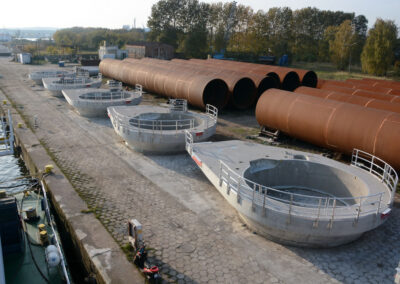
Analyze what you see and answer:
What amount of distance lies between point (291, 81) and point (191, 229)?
23555 millimetres

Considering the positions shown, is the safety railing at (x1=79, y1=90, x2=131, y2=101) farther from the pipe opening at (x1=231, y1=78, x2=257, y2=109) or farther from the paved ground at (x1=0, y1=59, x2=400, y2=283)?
the paved ground at (x1=0, y1=59, x2=400, y2=283)

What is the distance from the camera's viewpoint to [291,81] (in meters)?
30.4

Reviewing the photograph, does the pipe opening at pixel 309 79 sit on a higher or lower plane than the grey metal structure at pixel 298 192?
higher

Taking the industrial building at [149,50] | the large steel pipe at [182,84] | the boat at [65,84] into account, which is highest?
the industrial building at [149,50]

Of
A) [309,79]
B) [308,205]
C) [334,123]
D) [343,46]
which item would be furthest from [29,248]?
[343,46]

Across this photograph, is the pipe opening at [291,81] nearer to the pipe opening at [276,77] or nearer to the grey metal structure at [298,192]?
the pipe opening at [276,77]

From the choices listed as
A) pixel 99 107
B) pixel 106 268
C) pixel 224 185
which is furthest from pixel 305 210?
pixel 99 107

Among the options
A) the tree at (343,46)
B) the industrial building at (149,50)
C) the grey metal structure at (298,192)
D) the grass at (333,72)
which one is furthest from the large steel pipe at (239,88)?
the tree at (343,46)

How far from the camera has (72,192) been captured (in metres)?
12.0

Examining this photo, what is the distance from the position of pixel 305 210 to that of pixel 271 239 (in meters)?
1.36

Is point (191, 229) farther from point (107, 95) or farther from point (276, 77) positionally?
point (276, 77)

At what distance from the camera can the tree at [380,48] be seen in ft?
173

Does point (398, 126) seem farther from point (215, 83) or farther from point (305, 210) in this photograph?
point (215, 83)

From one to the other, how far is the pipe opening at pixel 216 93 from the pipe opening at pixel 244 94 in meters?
0.89
